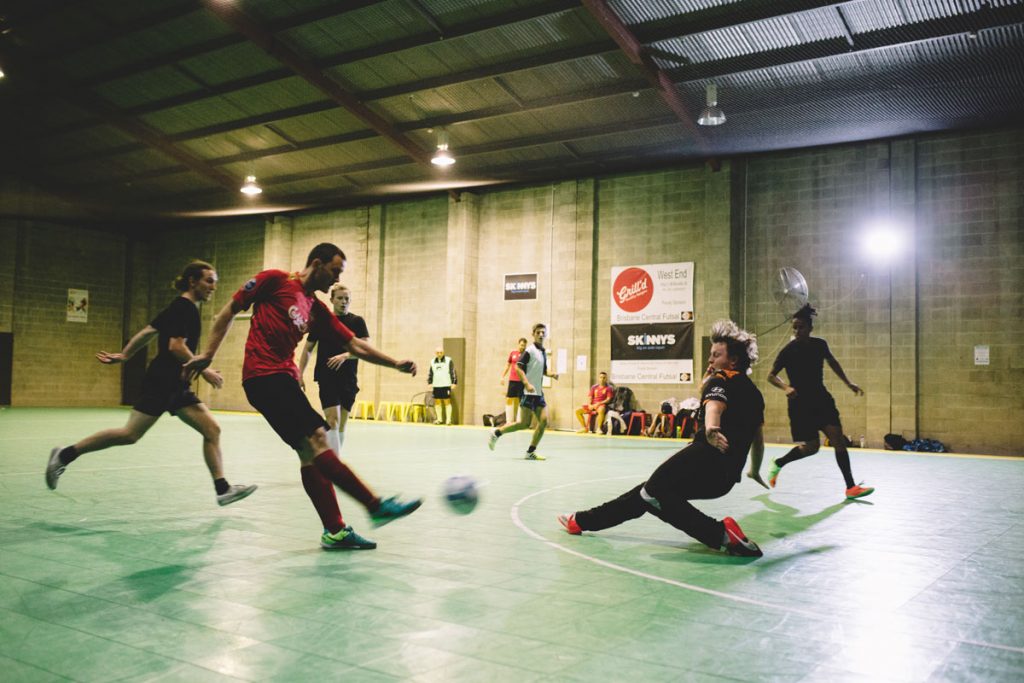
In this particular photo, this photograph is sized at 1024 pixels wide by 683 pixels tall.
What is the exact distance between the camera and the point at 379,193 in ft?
79.5

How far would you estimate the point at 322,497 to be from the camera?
477 cm

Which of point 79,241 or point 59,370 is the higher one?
point 79,241

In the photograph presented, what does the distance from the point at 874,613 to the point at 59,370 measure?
3124cm

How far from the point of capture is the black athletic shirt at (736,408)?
489cm

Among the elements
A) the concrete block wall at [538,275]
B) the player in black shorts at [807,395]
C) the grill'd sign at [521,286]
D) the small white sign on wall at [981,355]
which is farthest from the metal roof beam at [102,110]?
the small white sign on wall at [981,355]

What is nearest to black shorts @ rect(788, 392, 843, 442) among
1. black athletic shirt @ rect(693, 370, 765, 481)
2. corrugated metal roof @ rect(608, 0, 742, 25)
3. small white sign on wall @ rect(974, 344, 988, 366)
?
black athletic shirt @ rect(693, 370, 765, 481)

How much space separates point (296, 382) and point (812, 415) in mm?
5464

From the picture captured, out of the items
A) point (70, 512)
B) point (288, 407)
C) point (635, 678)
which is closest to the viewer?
point (635, 678)

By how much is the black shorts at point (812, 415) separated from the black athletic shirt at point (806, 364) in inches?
2.9

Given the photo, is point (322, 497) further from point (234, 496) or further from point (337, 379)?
point (337, 379)

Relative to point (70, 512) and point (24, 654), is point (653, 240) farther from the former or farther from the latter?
point (24, 654)

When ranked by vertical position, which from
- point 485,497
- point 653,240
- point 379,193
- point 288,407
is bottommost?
point 485,497

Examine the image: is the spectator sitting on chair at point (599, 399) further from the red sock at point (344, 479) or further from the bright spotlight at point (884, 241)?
the red sock at point (344, 479)

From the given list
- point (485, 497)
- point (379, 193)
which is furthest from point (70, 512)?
point (379, 193)
